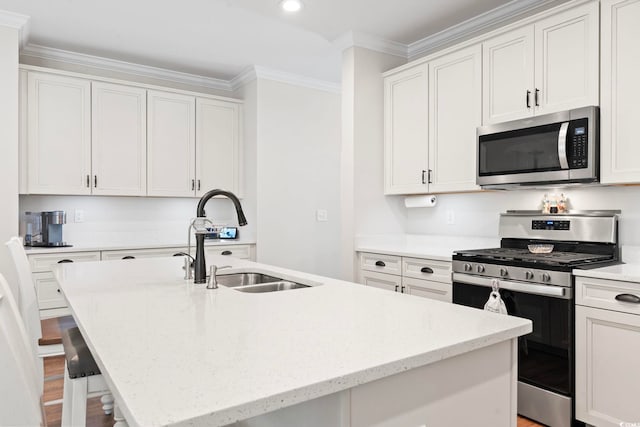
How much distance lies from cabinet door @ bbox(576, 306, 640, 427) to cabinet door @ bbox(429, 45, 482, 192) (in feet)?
4.07

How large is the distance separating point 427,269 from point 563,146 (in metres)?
1.10

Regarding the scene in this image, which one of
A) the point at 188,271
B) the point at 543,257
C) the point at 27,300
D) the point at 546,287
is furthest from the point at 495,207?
the point at 27,300

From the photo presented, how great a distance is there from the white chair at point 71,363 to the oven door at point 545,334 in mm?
2016

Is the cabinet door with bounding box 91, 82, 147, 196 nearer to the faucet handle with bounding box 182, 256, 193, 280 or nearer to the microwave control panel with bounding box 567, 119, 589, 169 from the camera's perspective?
the faucet handle with bounding box 182, 256, 193, 280

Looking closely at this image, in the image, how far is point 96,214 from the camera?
4.25 metres

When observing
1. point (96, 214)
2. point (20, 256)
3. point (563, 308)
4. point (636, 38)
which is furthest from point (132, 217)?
point (636, 38)

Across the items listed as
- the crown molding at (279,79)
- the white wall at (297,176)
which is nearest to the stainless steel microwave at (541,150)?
the white wall at (297,176)

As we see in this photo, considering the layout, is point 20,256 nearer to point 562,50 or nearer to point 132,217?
point 132,217

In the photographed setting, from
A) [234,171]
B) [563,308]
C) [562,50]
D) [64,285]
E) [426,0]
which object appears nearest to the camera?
[64,285]

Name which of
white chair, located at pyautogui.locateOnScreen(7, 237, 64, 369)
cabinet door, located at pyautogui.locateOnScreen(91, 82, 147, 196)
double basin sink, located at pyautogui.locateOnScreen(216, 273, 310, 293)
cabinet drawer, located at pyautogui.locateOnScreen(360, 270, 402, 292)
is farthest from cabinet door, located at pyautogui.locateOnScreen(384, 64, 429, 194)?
white chair, located at pyautogui.locateOnScreen(7, 237, 64, 369)

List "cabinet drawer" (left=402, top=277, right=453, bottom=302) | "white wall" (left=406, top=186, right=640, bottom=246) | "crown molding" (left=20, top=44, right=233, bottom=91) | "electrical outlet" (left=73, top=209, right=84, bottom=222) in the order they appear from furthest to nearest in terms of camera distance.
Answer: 1. "electrical outlet" (left=73, top=209, right=84, bottom=222)
2. "crown molding" (left=20, top=44, right=233, bottom=91)
3. "cabinet drawer" (left=402, top=277, right=453, bottom=302)
4. "white wall" (left=406, top=186, right=640, bottom=246)

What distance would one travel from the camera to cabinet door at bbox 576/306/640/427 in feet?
6.58

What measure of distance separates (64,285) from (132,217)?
280 cm

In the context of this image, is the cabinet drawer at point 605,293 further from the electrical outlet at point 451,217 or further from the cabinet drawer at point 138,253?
the cabinet drawer at point 138,253
